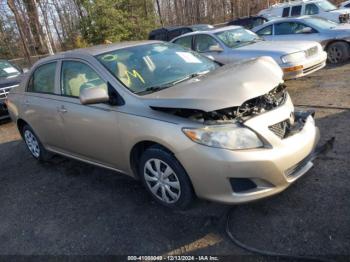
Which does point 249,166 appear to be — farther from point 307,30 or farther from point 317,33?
point 307,30

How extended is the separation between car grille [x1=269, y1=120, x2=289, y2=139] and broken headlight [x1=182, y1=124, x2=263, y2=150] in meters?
0.23

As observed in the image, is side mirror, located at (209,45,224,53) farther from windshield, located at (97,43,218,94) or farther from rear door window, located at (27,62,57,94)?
rear door window, located at (27,62,57,94)

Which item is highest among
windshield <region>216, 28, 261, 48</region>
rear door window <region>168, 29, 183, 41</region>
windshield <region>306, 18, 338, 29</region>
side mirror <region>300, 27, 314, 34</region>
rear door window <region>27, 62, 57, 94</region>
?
rear door window <region>27, 62, 57, 94</region>

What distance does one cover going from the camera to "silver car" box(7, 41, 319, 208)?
10.1 feet

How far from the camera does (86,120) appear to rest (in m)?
4.08

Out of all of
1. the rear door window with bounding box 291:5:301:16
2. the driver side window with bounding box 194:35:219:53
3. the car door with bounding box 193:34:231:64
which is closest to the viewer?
the car door with bounding box 193:34:231:64

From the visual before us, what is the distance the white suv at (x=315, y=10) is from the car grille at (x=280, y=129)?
37.3ft

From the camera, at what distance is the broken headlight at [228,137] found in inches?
120

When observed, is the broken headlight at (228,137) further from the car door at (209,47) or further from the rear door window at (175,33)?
the rear door window at (175,33)

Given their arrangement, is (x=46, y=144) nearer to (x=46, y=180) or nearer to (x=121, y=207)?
(x=46, y=180)

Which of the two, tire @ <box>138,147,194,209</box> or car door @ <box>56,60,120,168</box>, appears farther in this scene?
car door @ <box>56,60,120,168</box>

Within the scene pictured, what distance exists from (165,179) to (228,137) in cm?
84

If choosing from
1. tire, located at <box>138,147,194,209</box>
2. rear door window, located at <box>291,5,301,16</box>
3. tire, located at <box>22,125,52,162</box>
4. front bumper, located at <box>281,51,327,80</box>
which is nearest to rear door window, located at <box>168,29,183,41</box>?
rear door window, located at <box>291,5,301,16</box>

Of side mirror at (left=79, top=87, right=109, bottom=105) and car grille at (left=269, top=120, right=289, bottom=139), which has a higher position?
side mirror at (left=79, top=87, right=109, bottom=105)
